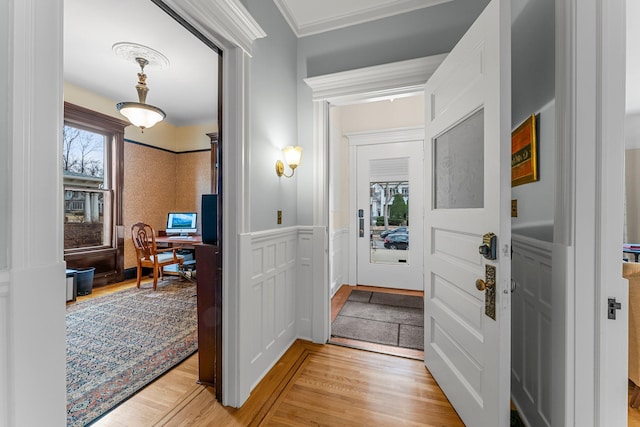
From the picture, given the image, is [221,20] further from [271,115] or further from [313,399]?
[313,399]

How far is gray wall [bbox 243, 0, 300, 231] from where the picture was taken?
5.94 ft

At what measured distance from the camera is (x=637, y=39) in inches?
81.7

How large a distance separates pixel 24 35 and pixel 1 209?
482mm

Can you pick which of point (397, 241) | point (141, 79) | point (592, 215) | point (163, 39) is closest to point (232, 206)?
point (592, 215)

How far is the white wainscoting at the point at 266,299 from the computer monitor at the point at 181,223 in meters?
3.55

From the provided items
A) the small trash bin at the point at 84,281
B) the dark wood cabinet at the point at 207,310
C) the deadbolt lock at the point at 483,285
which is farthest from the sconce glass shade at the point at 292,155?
the small trash bin at the point at 84,281

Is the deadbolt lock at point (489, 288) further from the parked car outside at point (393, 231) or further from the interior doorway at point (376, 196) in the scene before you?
the parked car outside at point (393, 231)

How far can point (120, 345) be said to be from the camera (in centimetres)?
230

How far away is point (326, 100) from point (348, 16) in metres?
0.69

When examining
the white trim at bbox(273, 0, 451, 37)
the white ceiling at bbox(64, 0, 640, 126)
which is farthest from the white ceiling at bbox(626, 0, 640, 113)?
the white trim at bbox(273, 0, 451, 37)

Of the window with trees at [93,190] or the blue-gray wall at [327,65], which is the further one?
the window with trees at [93,190]

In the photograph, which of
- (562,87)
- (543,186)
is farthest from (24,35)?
(543,186)

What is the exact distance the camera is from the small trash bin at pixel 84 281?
359 cm

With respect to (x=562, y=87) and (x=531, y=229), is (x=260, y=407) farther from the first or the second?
(x=562, y=87)
